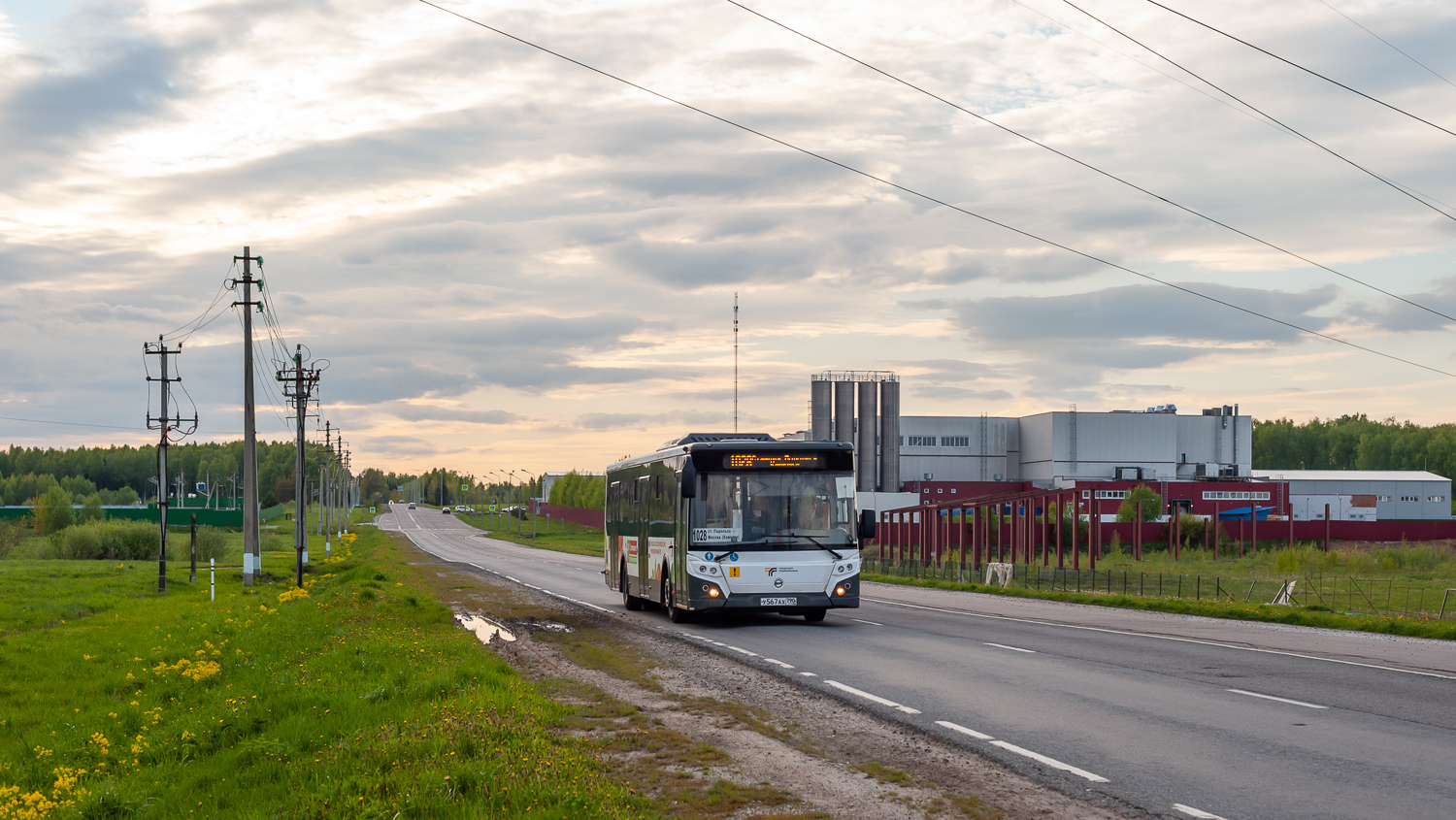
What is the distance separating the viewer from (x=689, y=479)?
20.6 metres

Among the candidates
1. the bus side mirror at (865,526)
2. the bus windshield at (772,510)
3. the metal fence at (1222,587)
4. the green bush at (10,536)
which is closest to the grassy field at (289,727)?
the bus windshield at (772,510)

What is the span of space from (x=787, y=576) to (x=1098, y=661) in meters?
6.38

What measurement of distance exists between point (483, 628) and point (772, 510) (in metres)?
5.83

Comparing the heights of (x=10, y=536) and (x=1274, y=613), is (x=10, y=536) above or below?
below

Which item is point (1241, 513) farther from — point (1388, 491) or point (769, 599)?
point (769, 599)

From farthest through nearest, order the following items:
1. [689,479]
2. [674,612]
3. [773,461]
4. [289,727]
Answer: [674,612], [773,461], [689,479], [289,727]

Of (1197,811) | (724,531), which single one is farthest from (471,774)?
(724,531)

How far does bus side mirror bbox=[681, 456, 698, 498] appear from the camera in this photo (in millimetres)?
20500

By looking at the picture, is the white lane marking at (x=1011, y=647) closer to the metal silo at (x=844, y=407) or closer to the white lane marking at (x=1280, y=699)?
the white lane marking at (x=1280, y=699)

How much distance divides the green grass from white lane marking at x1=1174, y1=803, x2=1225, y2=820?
1677cm

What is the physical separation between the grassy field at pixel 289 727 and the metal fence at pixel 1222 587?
20.9 metres

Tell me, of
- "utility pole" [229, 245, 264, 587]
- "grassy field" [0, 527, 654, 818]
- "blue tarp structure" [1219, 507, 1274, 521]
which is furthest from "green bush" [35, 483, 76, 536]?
"blue tarp structure" [1219, 507, 1274, 521]

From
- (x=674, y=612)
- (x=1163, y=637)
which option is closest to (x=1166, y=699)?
(x=1163, y=637)

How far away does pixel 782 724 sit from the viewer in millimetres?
10703
